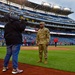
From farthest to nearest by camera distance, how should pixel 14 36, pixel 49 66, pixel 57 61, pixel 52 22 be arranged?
pixel 52 22 → pixel 57 61 → pixel 49 66 → pixel 14 36

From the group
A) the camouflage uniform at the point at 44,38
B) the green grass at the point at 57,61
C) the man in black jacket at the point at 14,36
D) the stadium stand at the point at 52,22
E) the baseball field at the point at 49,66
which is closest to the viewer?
the man in black jacket at the point at 14,36

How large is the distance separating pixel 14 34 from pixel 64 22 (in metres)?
74.6

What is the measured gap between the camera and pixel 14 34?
6953mm

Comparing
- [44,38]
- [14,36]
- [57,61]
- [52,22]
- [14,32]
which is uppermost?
[52,22]

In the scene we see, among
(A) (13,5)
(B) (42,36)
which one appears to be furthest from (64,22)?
(B) (42,36)

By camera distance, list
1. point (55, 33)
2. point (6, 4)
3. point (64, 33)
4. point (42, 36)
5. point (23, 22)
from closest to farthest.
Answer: point (23, 22) → point (42, 36) → point (6, 4) → point (55, 33) → point (64, 33)

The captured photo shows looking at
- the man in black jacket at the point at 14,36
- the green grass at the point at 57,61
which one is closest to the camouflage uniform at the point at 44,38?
the green grass at the point at 57,61

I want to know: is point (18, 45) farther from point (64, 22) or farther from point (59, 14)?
point (59, 14)

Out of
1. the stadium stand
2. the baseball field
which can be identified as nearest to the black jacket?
the baseball field

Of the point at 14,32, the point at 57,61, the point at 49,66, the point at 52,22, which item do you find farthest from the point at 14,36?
the point at 52,22

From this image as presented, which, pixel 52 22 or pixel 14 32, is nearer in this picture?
pixel 14 32

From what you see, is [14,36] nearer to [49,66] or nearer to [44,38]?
[49,66]

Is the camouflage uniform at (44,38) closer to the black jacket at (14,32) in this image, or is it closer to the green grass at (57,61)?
the green grass at (57,61)

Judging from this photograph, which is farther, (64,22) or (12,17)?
(64,22)
